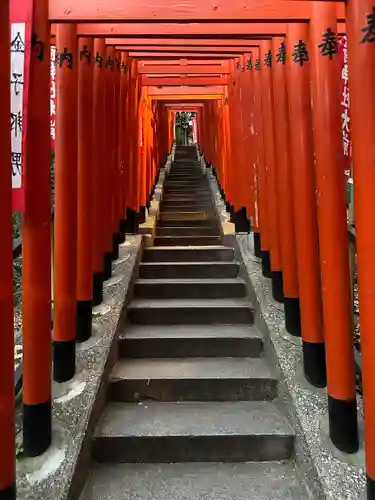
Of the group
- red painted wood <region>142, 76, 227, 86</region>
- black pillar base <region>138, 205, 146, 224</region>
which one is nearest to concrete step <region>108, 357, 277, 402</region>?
black pillar base <region>138, 205, 146, 224</region>

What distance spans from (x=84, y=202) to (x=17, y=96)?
1299 mm

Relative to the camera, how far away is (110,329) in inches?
145

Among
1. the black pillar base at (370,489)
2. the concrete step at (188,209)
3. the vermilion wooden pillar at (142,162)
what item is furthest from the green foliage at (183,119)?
the black pillar base at (370,489)

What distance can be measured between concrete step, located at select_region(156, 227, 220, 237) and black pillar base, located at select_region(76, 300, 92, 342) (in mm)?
3560

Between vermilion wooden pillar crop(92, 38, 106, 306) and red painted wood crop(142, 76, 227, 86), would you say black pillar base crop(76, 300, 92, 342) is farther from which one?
red painted wood crop(142, 76, 227, 86)

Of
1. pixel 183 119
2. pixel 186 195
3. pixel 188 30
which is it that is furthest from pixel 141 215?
pixel 183 119

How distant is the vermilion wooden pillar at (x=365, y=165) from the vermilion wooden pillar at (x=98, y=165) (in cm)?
253

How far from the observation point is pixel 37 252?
7.97 ft

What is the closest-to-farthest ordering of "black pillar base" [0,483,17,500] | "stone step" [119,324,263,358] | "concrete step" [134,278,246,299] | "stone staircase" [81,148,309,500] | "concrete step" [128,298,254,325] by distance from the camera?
"black pillar base" [0,483,17,500], "stone staircase" [81,148,309,500], "stone step" [119,324,263,358], "concrete step" [128,298,254,325], "concrete step" [134,278,246,299]

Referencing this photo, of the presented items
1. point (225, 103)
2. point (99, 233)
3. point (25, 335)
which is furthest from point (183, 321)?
point (225, 103)

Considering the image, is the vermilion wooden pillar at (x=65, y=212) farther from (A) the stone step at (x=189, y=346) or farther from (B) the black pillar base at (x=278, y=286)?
(B) the black pillar base at (x=278, y=286)

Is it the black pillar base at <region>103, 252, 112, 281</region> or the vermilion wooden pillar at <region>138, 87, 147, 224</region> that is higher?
the vermilion wooden pillar at <region>138, 87, 147, 224</region>

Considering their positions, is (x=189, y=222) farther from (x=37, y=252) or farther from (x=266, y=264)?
(x=37, y=252)

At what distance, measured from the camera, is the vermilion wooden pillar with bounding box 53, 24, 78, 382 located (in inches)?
118
